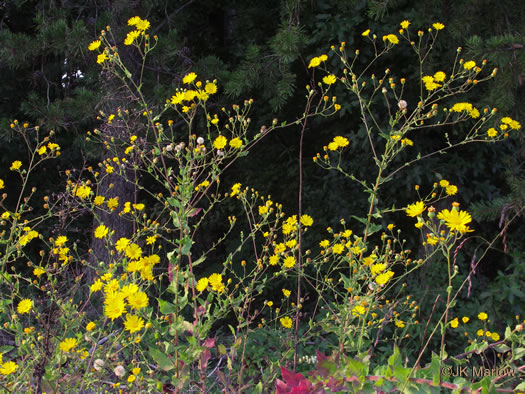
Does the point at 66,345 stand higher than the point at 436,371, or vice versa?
the point at 436,371

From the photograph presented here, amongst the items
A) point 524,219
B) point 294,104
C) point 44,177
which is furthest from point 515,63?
point 44,177

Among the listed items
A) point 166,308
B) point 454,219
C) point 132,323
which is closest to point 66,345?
point 132,323

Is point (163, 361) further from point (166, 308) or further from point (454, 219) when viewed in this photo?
point (454, 219)

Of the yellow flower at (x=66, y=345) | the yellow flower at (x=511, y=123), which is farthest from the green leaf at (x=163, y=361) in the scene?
the yellow flower at (x=511, y=123)

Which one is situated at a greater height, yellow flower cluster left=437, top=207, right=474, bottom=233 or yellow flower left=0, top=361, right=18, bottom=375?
yellow flower cluster left=437, top=207, right=474, bottom=233

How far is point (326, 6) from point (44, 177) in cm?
381

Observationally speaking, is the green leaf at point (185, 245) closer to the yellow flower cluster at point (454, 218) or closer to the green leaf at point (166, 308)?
the green leaf at point (166, 308)

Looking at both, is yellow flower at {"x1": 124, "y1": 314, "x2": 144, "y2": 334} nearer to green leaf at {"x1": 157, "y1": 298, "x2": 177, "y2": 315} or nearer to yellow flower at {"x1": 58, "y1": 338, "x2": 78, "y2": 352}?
green leaf at {"x1": 157, "y1": 298, "x2": 177, "y2": 315}

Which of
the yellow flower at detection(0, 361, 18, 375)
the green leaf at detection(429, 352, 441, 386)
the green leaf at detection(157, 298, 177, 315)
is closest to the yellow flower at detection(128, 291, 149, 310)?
the green leaf at detection(157, 298, 177, 315)

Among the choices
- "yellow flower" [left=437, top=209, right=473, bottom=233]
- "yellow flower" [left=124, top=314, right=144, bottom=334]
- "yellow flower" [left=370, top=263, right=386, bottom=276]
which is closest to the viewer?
"yellow flower" [left=437, top=209, right=473, bottom=233]

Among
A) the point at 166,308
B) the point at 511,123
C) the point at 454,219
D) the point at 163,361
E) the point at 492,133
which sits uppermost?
the point at 454,219

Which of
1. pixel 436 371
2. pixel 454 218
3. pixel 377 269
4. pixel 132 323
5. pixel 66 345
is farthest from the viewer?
pixel 377 269

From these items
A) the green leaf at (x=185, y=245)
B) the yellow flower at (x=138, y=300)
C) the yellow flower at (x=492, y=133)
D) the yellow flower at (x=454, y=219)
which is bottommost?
the yellow flower at (x=492, y=133)

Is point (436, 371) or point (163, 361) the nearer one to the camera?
point (436, 371)
